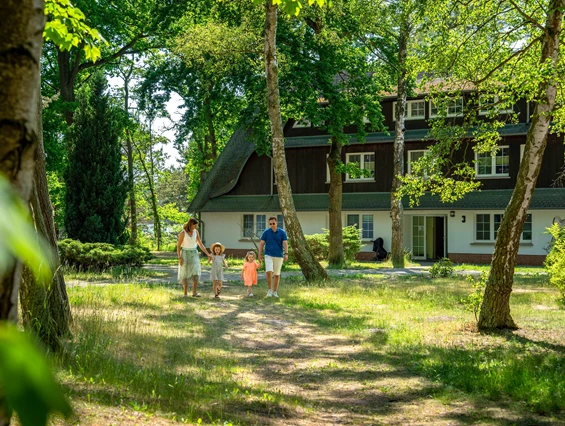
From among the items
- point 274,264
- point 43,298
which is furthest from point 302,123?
point 43,298

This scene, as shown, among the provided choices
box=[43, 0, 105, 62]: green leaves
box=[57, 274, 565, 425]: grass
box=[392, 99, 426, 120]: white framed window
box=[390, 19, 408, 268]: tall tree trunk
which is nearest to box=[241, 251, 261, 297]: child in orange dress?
box=[57, 274, 565, 425]: grass

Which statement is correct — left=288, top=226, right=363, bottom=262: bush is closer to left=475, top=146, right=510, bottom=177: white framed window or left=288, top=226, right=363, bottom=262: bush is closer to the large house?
the large house

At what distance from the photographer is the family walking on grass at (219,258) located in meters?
17.2

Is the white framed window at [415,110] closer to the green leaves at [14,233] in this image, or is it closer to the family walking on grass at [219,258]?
the family walking on grass at [219,258]

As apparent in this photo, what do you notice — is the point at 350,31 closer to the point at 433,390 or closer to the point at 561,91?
the point at 561,91

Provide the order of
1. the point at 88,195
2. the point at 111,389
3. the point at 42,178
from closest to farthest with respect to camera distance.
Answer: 1. the point at 111,389
2. the point at 42,178
3. the point at 88,195

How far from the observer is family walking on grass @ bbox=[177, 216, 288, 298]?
17234 mm

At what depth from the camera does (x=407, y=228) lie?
3997 cm

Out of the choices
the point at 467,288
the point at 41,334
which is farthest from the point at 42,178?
the point at 467,288

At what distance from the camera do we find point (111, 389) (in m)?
7.11

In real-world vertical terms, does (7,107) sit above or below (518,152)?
below

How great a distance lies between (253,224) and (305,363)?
33.9 metres

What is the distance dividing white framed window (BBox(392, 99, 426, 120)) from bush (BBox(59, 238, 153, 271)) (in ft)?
68.8

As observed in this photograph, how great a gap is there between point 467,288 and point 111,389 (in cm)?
1491
